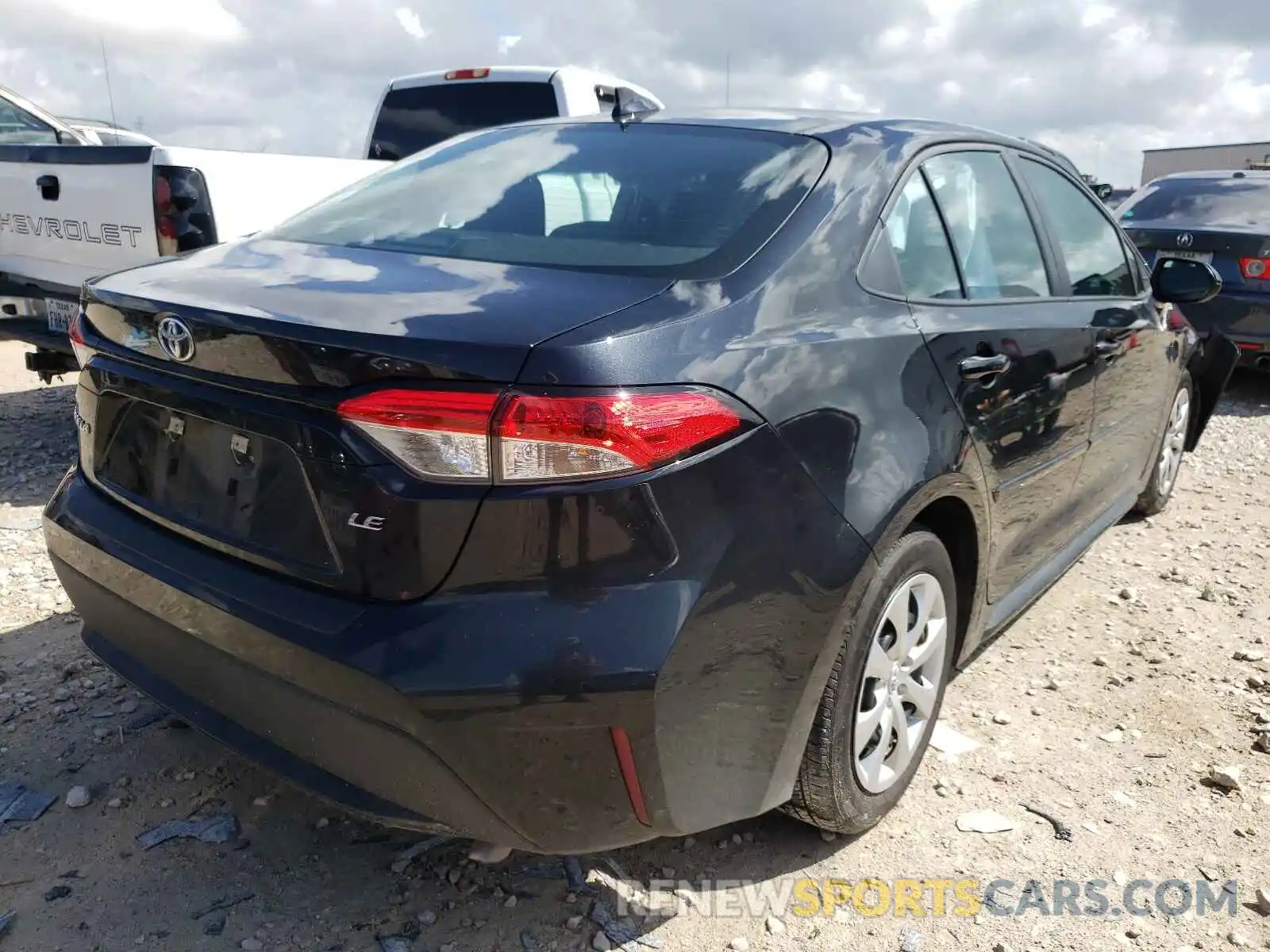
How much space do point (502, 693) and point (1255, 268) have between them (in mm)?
7050

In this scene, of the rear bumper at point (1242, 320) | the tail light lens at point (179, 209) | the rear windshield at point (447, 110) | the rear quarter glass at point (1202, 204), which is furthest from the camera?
the rear quarter glass at point (1202, 204)

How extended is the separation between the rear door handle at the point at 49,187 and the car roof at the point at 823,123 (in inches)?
113

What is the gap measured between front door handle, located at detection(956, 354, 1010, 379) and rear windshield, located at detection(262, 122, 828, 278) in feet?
1.88

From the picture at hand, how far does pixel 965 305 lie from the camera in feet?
8.28

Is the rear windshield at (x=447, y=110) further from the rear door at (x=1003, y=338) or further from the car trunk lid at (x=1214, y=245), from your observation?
the rear door at (x=1003, y=338)

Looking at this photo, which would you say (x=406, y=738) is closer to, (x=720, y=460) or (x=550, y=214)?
(x=720, y=460)

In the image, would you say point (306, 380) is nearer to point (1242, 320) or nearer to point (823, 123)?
point (823, 123)

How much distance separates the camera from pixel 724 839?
2.43 metres

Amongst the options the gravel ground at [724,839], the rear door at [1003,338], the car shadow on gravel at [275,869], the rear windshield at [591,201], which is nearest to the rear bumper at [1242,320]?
the gravel ground at [724,839]

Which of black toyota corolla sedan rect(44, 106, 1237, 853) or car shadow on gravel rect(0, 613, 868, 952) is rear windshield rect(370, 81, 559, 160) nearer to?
black toyota corolla sedan rect(44, 106, 1237, 853)

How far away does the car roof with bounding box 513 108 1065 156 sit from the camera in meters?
2.50

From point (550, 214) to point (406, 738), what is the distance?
1276 millimetres

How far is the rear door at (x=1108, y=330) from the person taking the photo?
3219mm

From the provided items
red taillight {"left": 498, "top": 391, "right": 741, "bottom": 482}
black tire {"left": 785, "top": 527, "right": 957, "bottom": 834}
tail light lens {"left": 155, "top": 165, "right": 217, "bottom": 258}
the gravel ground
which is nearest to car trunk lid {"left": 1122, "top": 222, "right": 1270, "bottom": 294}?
the gravel ground
